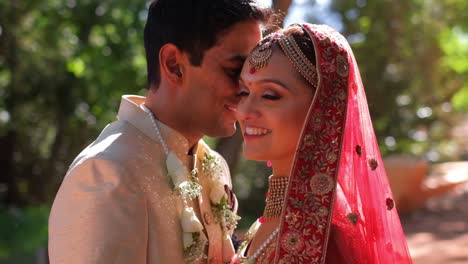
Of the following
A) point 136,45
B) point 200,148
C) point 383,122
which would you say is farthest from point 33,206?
point 200,148

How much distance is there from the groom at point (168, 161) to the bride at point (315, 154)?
0.92ft

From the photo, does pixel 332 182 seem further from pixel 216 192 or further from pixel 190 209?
pixel 216 192

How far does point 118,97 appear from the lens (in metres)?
9.48

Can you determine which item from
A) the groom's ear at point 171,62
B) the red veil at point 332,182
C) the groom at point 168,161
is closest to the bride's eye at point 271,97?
the red veil at point 332,182

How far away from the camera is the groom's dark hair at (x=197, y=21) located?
285cm

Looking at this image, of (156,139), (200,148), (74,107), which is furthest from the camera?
(74,107)

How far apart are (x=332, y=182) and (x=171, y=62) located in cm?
88

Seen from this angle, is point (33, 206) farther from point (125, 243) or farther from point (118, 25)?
point (125, 243)

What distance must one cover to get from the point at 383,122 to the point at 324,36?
40.8 feet

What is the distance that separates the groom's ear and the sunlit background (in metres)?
6.61

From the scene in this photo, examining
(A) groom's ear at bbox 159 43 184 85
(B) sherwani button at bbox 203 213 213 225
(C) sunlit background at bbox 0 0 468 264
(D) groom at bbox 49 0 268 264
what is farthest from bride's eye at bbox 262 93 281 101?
(C) sunlit background at bbox 0 0 468 264

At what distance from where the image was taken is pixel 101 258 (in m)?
2.48

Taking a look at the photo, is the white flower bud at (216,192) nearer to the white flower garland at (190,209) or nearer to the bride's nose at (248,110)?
the white flower garland at (190,209)

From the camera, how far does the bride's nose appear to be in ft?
8.13
